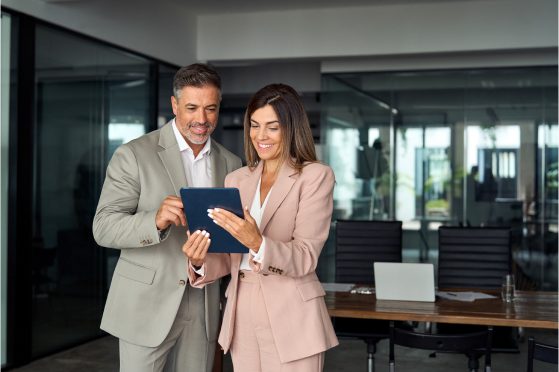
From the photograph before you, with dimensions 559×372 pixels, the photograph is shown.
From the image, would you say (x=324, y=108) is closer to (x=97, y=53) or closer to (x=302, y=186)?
(x=97, y=53)

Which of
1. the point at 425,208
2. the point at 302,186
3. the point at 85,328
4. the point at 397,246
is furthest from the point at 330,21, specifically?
the point at 302,186

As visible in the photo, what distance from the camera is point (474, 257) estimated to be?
3777mm

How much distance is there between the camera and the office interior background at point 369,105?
4895 mm

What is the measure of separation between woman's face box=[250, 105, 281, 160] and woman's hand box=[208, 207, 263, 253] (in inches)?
12.7

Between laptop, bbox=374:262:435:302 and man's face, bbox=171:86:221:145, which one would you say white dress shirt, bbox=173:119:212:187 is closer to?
man's face, bbox=171:86:221:145

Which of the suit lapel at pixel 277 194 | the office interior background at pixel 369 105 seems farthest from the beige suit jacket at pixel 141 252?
the office interior background at pixel 369 105

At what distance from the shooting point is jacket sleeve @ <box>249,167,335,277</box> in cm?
169

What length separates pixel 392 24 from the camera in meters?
6.00

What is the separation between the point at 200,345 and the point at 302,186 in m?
0.80

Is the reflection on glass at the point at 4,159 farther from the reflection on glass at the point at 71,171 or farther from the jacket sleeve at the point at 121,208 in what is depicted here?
the jacket sleeve at the point at 121,208

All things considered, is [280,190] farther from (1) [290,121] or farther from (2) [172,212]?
(2) [172,212]

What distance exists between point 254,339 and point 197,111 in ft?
2.94

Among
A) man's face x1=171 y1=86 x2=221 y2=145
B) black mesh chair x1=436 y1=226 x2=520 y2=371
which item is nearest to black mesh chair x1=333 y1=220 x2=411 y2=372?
black mesh chair x1=436 y1=226 x2=520 y2=371

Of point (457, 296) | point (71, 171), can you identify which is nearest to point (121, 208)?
point (457, 296)
